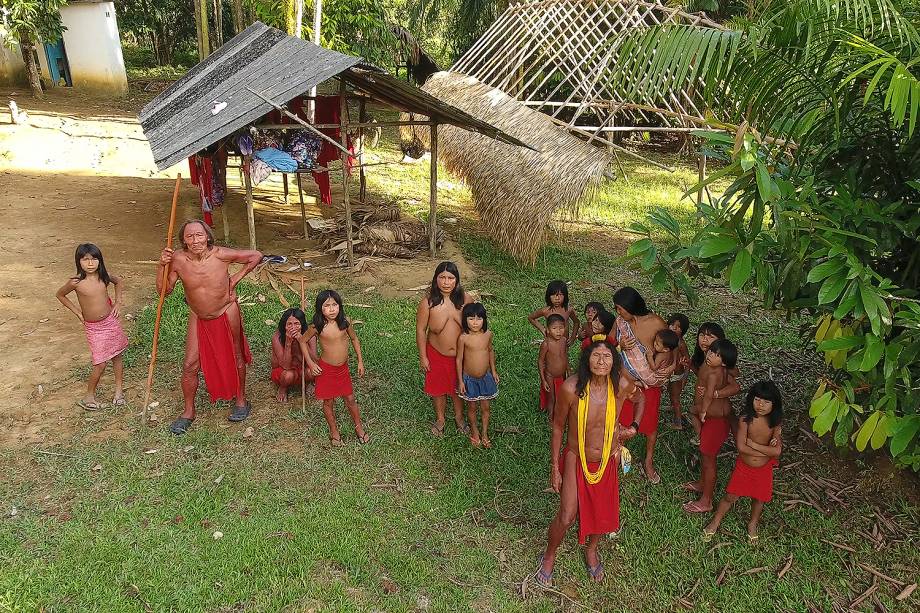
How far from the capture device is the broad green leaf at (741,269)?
3.12 metres

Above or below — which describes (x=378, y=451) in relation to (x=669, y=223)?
below

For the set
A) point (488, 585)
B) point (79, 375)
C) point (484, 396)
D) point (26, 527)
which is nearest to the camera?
point (488, 585)

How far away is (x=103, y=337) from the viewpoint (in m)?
5.31

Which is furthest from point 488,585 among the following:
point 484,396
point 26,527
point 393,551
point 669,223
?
point 26,527

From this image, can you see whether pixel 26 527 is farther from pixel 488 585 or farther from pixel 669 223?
pixel 669 223

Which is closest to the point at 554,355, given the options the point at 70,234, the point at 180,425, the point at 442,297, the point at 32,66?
the point at 442,297

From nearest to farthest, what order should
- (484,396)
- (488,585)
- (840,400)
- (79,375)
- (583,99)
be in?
(840,400) < (488,585) < (484,396) < (79,375) < (583,99)

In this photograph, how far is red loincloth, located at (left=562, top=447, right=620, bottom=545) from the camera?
144 inches

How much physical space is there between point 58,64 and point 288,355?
1854 cm

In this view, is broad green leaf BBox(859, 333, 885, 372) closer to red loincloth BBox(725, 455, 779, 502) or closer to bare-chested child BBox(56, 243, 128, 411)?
red loincloth BBox(725, 455, 779, 502)

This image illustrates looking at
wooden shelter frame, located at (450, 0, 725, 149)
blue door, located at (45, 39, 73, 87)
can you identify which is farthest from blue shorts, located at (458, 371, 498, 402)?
blue door, located at (45, 39, 73, 87)

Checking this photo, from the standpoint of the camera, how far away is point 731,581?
3959mm

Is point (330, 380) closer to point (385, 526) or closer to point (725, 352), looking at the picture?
point (385, 526)

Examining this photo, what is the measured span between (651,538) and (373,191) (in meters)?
9.26
